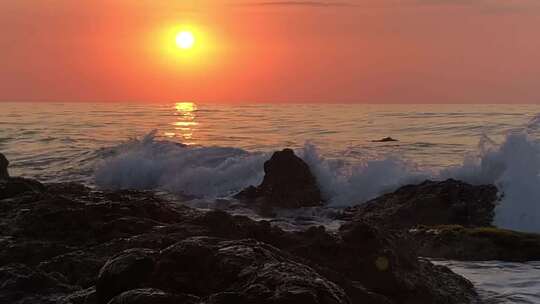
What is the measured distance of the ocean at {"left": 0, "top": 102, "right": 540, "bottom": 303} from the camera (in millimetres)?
13914

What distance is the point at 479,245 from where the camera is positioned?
355 inches

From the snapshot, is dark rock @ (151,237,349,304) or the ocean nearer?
dark rock @ (151,237,349,304)

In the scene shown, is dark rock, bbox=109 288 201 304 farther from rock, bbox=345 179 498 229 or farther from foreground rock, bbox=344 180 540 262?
rock, bbox=345 179 498 229

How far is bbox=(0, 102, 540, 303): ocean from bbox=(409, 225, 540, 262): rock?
0.42m

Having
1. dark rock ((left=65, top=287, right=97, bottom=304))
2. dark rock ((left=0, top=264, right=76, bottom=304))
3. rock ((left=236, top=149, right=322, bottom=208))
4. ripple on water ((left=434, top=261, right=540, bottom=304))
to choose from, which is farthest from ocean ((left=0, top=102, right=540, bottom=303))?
dark rock ((left=0, top=264, right=76, bottom=304))

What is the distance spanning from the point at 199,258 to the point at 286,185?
12.8 m

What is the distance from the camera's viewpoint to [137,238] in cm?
637

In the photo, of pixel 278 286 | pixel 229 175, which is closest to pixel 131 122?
pixel 229 175

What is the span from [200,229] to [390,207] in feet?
26.5

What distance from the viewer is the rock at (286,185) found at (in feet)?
54.5

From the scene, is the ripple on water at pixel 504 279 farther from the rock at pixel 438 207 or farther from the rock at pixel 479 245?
the rock at pixel 438 207

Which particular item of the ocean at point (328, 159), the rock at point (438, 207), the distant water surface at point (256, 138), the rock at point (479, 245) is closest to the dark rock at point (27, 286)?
the ocean at point (328, 159)

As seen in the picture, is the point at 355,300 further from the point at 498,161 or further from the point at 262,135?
the point at 262,135

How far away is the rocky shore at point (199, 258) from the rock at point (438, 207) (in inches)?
130
